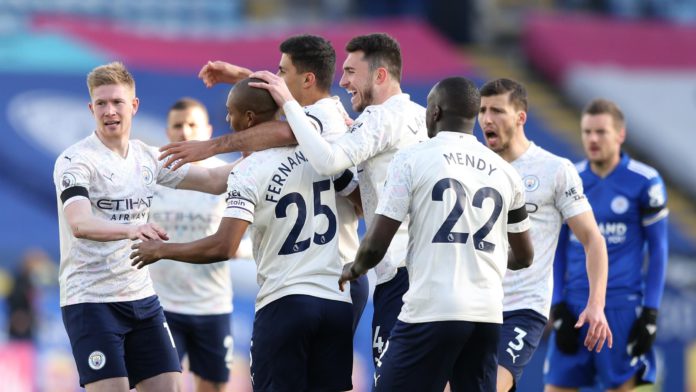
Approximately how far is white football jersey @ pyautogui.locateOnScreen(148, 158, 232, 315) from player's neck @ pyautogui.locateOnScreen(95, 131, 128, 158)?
A: 1.87m

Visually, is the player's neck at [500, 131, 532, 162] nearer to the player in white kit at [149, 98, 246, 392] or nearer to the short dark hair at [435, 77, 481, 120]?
the short dark hair at [435, 77, 481, 120]

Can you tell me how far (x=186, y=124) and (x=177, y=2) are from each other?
1515 cm

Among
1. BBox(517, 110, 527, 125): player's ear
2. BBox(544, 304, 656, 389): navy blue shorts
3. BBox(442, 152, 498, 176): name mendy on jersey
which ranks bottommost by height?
BBox(544, 304, 656, 389): navy blue shorts

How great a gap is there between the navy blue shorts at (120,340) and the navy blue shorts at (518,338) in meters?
2.04

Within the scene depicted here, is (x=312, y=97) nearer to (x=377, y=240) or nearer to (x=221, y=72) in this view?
(x=221, y=72)

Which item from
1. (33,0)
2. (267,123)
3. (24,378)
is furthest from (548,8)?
(267,123)

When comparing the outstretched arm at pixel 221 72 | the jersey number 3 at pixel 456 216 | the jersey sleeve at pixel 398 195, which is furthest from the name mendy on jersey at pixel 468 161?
the outstretched arm at pixel 221 72

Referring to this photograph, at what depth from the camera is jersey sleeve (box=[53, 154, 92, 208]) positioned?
6.65 meters

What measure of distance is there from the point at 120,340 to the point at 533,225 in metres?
2.73

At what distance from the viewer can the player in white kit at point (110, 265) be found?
6.77 meters

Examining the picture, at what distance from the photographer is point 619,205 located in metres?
8.92

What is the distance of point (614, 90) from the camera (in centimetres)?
2345

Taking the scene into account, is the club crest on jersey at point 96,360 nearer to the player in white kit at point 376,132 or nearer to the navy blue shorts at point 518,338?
the player in white kit at point 376,132

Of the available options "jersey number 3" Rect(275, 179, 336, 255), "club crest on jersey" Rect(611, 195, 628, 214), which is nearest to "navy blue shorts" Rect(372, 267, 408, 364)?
"jersey number 3" Rect(275, 179, 336, 255)
